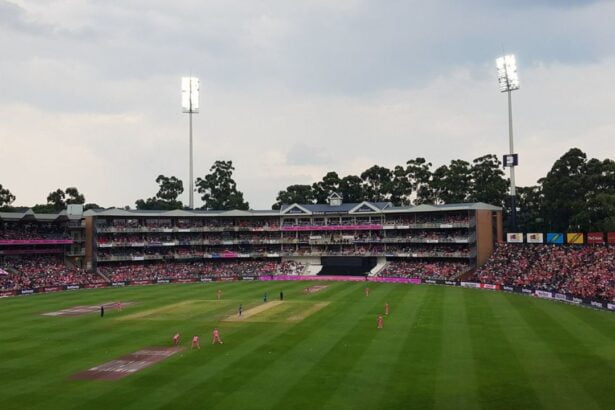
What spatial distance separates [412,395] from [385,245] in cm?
7058

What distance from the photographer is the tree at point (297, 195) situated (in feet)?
447

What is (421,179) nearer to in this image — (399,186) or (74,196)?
(399,186)

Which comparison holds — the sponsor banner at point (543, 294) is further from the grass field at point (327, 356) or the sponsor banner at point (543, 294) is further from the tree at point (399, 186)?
the tree at point (399, 186)

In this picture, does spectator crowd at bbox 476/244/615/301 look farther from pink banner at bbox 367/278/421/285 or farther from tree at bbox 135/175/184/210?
tree at bbox 135/175/184/210

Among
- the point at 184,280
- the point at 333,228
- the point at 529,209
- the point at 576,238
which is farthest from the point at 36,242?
the point at 529,209

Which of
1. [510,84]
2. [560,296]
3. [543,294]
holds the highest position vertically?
[510,84]

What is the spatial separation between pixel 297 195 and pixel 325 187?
807 cm

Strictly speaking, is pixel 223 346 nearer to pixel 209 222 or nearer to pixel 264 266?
pixel 264 266

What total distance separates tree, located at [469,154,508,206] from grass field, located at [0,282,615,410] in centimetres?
5534

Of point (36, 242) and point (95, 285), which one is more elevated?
point (36, 242)

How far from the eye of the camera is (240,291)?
69.8 meters

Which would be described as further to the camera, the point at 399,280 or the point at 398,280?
the point at 398,280

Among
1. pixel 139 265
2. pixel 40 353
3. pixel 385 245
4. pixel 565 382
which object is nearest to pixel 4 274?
pixel 139 265

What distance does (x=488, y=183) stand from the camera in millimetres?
110000
